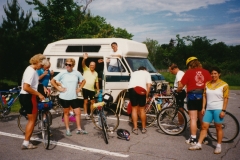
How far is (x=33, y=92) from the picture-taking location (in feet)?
14.8

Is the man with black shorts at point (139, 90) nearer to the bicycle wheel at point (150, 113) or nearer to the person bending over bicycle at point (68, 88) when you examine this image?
the bicycle wheel at point (150, 113)

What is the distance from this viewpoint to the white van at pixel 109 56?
323 inches

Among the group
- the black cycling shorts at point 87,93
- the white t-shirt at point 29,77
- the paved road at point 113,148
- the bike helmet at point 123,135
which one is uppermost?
the white t-shirt at point 29,77

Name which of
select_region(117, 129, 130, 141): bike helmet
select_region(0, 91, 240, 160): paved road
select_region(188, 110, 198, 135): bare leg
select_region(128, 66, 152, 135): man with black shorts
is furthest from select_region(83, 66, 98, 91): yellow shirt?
select_region(188, 110, 198, 135): bare leg

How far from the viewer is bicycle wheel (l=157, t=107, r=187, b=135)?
582 centimetres

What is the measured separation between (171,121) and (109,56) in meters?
3.61

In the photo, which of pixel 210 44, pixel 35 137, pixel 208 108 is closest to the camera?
pixel 208 108

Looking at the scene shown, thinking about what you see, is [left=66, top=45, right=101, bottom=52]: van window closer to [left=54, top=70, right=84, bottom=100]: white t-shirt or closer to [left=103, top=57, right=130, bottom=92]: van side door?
[left=103, top=57, right=130, bottom=92]: van side door

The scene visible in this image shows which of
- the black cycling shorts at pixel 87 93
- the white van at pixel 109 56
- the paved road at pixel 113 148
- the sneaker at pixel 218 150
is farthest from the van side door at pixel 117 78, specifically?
the sneaker at pixel 218 150

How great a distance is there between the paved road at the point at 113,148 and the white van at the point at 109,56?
7.82ft

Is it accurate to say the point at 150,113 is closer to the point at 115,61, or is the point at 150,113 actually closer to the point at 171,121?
the point at 171,121

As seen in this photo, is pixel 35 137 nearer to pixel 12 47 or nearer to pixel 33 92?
pixel 33 92

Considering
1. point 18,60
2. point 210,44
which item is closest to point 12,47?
point 18,60

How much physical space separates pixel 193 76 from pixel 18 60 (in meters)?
14.8
